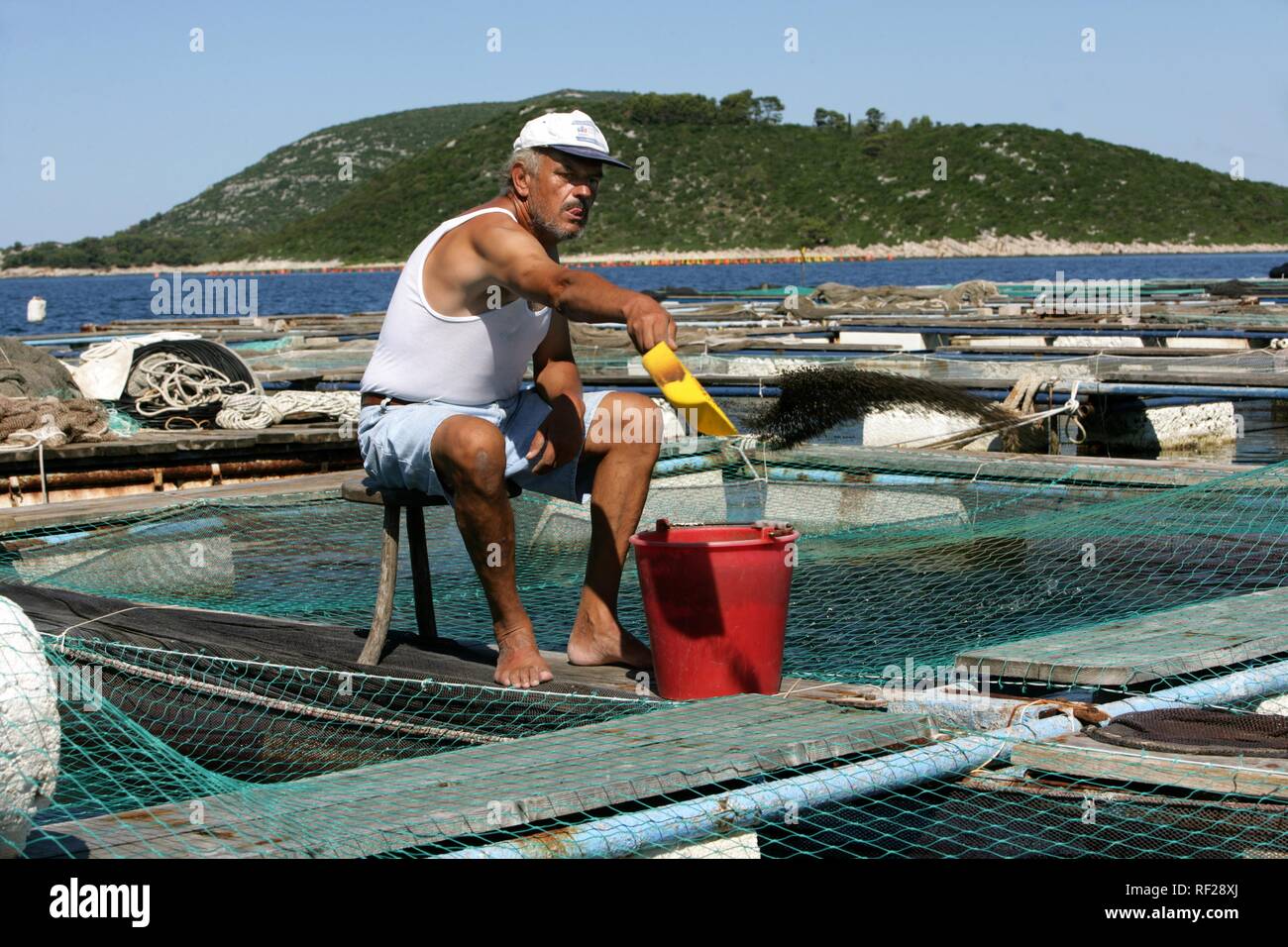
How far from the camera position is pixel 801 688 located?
4.32m

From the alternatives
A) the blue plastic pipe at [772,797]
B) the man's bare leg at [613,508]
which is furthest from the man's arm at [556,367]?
the blue plastic pipe at [772,797]

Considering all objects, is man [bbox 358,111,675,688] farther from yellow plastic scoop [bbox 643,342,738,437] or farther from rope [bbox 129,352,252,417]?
rope [bbox 129,352,252,417]

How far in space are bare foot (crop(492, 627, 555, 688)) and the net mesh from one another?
0.08 metres

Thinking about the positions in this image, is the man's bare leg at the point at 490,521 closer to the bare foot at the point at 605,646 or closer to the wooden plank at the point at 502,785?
the bare foot at the point at 605,646

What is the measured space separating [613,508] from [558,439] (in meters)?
0.28

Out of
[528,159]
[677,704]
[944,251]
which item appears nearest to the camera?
[677,704]

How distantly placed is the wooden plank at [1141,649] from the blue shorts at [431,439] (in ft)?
4.57

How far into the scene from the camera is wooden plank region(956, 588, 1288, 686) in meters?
4.43

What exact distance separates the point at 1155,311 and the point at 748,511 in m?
12.7

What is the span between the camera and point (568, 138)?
178 inches

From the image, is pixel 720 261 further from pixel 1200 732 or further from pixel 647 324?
pixel 647 324

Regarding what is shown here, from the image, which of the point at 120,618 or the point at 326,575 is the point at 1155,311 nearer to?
the point at 326,575

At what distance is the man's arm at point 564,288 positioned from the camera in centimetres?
367

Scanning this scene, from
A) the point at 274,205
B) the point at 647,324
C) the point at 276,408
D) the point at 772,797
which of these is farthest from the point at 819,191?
the point at 772,797
